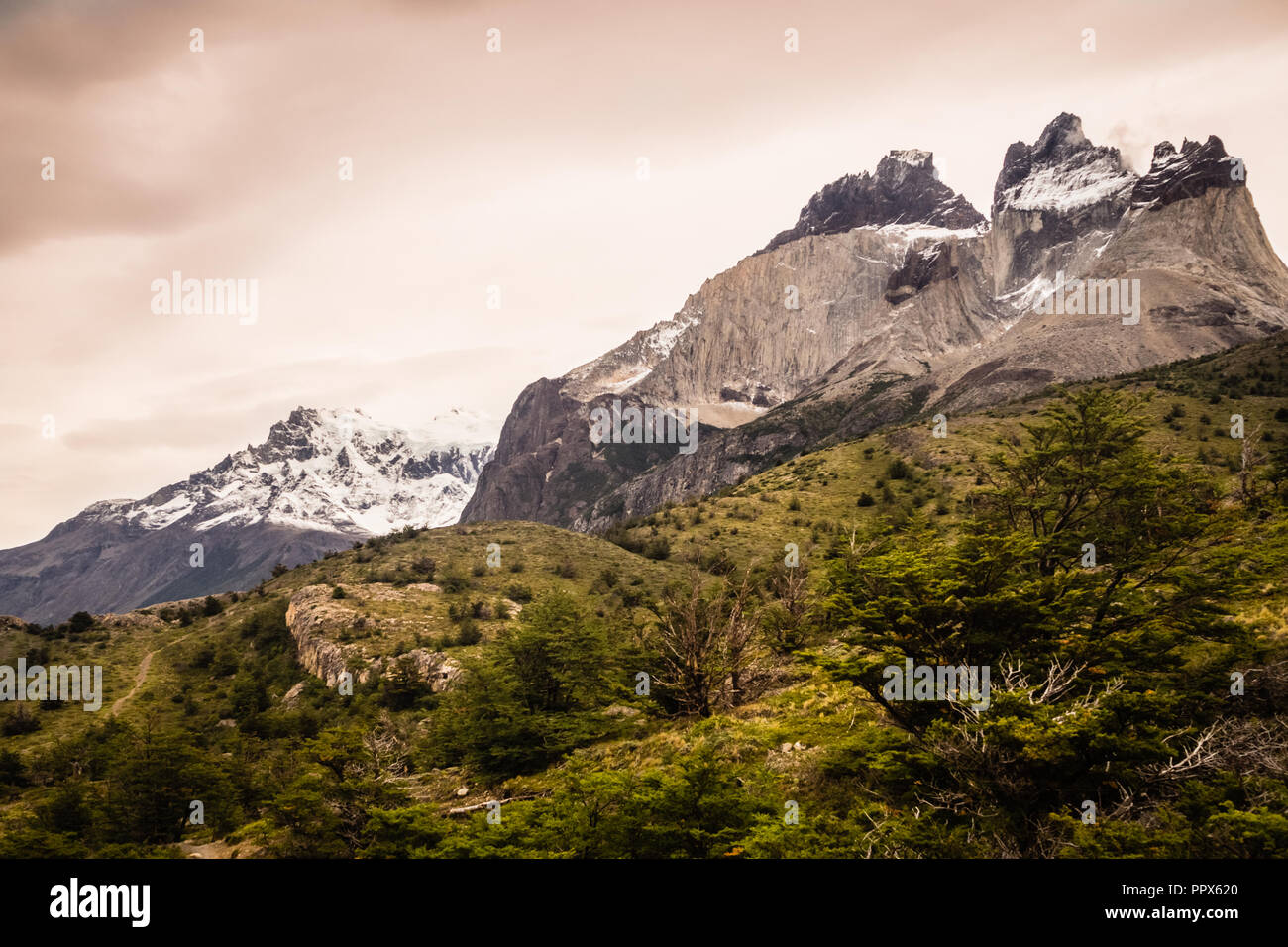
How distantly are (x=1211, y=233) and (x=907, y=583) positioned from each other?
832 feet

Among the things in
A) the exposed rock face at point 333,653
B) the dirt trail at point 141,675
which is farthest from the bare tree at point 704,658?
the dirt trail at point 141,675

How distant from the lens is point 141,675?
174 feet

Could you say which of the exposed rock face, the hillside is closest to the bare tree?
the hillside

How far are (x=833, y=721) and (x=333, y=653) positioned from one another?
1684 inches

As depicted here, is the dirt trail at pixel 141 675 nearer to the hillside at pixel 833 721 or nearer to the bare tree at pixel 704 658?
the hillside at pixel 833 721

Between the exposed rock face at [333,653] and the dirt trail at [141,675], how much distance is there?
436 inches

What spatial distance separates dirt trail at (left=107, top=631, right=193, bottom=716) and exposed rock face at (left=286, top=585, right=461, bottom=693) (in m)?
11.1

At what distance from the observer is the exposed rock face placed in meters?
44.9

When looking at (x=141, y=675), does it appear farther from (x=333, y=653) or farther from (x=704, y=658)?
(x=704, y=658)

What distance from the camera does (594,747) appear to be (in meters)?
24.1

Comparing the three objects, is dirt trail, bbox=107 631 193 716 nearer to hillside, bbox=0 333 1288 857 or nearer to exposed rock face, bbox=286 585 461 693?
hillside, bbox=0 333 1288 857
